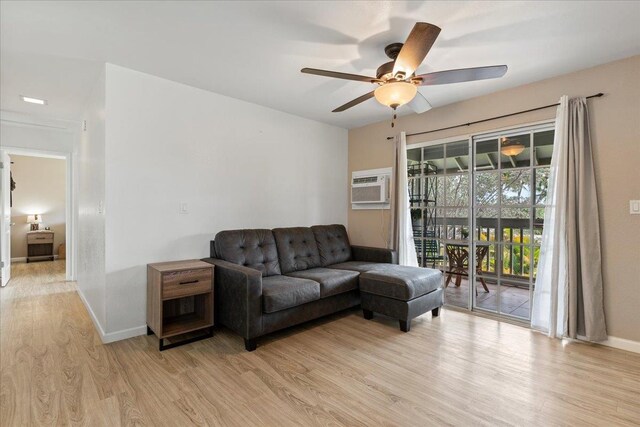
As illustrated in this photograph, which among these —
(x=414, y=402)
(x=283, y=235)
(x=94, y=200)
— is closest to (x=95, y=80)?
(x=94, y=200)

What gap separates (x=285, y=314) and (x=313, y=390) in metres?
0.82

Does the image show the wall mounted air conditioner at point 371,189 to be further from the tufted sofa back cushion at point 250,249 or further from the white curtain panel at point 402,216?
the tufted sofa back cushion at point 250,249

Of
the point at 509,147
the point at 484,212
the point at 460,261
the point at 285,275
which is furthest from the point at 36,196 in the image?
the point at 509,147

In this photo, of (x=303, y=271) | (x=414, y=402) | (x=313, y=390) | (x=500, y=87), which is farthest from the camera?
(x=303, y=271)

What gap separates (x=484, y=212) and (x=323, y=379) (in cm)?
262

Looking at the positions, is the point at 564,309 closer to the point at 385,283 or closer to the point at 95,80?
the point at 385,283

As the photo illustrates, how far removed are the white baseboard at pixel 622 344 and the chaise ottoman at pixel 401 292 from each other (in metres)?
1.40

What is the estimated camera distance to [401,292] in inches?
116

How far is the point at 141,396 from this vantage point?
6.38 feet

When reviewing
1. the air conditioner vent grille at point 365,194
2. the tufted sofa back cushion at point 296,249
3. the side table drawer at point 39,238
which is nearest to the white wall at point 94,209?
the tufted sofa back cushion at point 296,249

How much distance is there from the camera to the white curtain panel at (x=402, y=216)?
13.2 feet

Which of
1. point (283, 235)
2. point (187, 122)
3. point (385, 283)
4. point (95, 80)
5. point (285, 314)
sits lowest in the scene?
point (285, 314)

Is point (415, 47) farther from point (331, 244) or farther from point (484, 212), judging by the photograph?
point (331, 244)

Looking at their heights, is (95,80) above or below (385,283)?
above
